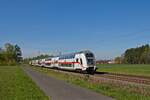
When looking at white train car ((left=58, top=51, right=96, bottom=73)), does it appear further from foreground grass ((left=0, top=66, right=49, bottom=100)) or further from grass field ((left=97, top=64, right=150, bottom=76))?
foreground grass ((left=0, top=66, right=49, bottom=100))

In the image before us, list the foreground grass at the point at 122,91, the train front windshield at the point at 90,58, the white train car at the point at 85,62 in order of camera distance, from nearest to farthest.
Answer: the foreground grass at the point at 122,91, the white train car at the point at 85,62, the train front windshield at the point at 90,58

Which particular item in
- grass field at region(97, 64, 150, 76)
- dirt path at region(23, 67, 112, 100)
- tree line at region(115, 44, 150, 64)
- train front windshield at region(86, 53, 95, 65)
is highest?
tree line at region(115, 44, 150, 64)

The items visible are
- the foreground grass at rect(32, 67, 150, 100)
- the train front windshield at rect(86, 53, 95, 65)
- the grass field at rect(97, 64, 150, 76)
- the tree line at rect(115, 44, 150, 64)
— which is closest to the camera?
the foreground grass at rect(32, 67, 150, 100)

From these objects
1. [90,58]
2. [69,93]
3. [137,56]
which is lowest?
[69,93]

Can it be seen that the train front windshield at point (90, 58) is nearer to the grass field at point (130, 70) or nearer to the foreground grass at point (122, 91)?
the grass field at point (130, 70)

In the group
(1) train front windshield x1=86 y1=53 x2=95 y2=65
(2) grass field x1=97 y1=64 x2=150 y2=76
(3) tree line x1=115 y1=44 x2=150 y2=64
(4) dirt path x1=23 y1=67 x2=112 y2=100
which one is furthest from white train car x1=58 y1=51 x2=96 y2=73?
(3) tree line x1=115 y1=44 x2=150 y2=64

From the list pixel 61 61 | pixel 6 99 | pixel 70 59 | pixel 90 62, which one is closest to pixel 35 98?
pixel 6 99

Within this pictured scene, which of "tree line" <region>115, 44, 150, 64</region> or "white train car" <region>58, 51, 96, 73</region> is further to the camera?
"tree line" <region>115, 44, 150, 64</region>

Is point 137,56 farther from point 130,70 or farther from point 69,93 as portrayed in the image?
point 69,93

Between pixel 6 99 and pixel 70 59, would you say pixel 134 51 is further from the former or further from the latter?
pixel 6 99

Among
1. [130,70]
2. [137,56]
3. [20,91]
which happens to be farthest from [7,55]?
[20,91]

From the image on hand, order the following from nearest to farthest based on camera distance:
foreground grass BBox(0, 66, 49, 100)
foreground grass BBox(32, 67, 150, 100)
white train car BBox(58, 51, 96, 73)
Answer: foreground grass BBox(32, 67, 150, 100) < foreground grass BBox(0, 66, 49, 100) < white train car BBox(58, 51, 96, 73)

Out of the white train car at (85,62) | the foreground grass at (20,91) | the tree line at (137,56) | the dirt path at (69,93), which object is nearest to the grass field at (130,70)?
the white train car at (85,62)

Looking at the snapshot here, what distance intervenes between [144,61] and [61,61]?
9394 centimetres
